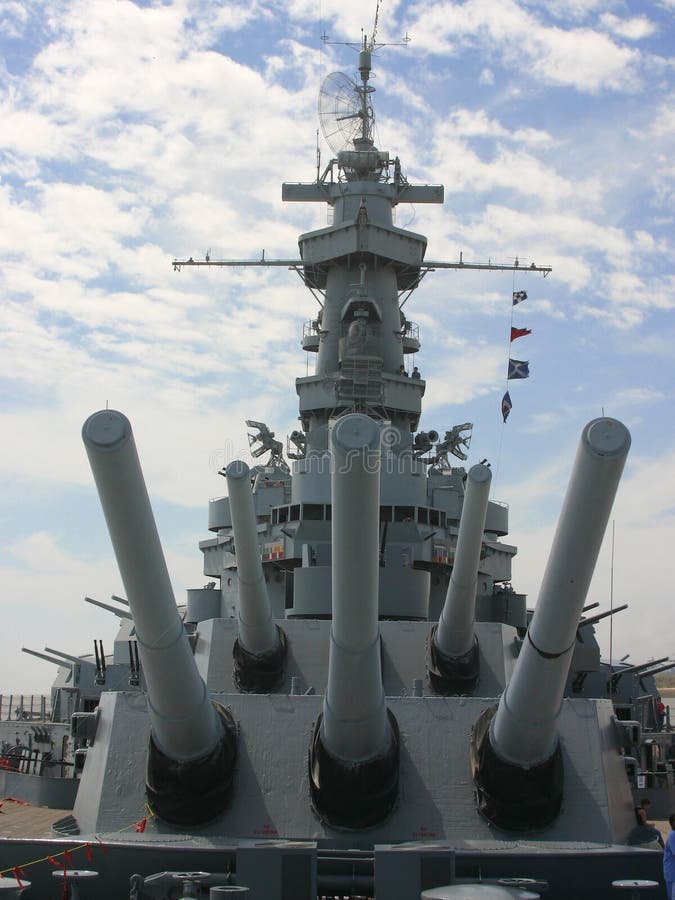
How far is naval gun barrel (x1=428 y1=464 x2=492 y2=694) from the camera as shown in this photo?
30.4 ft

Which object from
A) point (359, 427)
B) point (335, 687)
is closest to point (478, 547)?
point (335, 687)

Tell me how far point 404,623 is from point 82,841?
569 centimetres

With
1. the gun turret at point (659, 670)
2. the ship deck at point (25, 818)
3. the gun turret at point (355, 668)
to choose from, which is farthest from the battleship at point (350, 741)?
the gun turret at point (659, 670)

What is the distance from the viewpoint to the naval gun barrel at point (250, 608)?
8977mm

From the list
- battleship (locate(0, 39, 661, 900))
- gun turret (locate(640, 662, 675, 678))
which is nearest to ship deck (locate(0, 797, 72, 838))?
battleship (locate(0, 39, 661, 900))

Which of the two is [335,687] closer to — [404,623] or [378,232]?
[404,623]

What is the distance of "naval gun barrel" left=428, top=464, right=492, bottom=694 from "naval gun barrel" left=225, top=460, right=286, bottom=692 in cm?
159

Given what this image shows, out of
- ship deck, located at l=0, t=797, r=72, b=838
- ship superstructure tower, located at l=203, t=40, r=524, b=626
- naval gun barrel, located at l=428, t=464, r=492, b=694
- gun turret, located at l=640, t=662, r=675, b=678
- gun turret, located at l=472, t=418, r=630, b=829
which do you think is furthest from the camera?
gun turret, located at l=640, t=662, r=675, b=678

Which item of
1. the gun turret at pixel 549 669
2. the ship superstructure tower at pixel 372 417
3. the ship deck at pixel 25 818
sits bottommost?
the ship deck at pixel 25 818

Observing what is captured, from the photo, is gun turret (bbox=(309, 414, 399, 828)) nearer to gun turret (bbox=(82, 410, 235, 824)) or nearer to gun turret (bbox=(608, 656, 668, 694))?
gun turret (bbox=(82, 410, 235, 824))

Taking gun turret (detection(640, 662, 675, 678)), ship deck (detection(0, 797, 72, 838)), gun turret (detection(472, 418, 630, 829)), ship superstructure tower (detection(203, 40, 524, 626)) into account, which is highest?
ship superstructure tower (detection(203, 40, 524, 626))

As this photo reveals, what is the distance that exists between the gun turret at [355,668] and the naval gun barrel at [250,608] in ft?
7.76

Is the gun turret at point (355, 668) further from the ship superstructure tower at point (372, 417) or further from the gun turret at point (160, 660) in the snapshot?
the ship superstructure tower at point (372, 417)

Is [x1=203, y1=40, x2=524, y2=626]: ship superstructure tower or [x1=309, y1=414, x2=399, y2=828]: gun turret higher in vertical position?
[x1=203, y1=40, x2=524, y2=626]: ship superstructure tower
